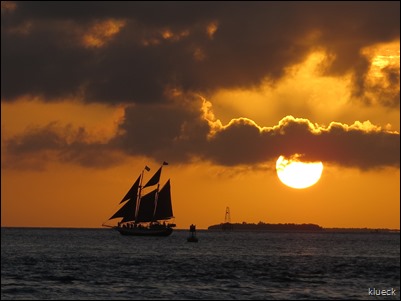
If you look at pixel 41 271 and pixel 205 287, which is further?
pixel 41 271

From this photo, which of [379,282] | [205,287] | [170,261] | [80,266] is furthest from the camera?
[170,261]

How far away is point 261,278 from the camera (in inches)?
3381

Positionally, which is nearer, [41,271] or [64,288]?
[64,288]

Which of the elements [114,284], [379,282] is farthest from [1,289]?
[379,282]

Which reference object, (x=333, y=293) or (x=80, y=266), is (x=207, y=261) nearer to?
(x=80, y=266)

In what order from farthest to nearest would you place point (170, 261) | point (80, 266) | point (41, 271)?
point (170, 261), point (80, 266), point (41, 271)

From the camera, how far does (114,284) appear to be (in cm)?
7719

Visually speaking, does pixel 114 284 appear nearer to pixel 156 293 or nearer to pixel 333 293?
pixel 156 293

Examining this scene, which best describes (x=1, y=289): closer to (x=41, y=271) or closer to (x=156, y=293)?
(x=156, y=293)

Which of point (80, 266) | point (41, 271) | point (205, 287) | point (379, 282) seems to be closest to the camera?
point (205, 287)

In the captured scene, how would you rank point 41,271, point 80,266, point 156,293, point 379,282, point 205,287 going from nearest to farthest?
point 156,293 → point 205,287 → point 379,282 → point 41,271 → point 80,266

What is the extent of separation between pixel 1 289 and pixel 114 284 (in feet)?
37.9

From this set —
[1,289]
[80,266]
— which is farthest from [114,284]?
[80,266]

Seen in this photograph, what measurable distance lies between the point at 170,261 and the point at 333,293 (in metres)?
46.5
